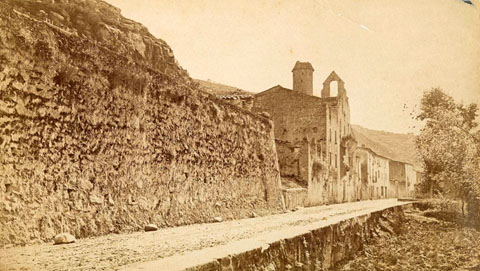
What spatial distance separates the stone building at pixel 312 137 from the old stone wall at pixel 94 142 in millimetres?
12485

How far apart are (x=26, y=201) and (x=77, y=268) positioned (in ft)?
6.69

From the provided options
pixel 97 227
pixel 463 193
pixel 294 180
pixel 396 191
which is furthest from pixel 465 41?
pixel 396 191

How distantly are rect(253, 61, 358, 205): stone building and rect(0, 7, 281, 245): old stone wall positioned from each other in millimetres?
12485

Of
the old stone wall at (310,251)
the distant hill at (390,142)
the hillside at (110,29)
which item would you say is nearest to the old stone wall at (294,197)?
the old stone wall at (310,251)

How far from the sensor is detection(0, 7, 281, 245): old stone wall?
18.2 ft

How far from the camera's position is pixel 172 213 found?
945cm

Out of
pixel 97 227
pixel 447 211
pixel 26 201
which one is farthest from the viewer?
pixel 447 211

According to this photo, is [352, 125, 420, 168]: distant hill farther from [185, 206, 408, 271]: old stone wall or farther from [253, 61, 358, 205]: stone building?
[185, 206, 408, 271]: old stone wall

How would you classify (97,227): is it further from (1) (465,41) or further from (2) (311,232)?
(1) (465,41)

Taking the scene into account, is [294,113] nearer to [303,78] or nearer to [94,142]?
[303,78]

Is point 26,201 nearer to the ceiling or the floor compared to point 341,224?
nearer to the ceiling

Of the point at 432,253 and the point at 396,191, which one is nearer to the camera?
the point at 432,253

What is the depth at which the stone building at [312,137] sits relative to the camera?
79.4ft

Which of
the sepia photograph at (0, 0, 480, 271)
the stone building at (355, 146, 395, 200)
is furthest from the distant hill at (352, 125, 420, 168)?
the sepia photograph at (0, 0, 480, 271)
